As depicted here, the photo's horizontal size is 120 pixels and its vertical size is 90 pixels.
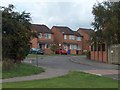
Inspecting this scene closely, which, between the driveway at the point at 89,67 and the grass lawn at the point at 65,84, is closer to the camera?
the grass lawn at the point at 65,84

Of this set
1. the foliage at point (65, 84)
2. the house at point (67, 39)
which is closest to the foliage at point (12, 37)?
the foliage at point (65, 84)

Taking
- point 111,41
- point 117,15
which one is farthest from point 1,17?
point 111,41

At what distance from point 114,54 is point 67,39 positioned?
159 feet

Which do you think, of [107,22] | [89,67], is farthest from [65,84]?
[107,22]

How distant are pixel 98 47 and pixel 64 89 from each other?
35.0 m

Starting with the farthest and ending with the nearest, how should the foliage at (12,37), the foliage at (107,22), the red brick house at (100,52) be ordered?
the red brick house at (100,52)
the foliage at (107,22)
the foliage at (12,37)

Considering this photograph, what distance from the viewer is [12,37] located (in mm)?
31828

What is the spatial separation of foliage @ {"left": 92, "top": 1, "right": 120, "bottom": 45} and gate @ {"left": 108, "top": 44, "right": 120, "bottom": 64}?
0.89 metres

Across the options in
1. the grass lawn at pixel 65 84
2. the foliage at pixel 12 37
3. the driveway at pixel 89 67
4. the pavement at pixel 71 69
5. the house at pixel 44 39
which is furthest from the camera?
the house at pixel 44 39

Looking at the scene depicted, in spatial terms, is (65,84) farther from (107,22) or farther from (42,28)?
(42,28)

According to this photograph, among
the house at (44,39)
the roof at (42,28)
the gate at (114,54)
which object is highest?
the roof at (42,28)

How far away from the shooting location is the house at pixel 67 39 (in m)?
90.5

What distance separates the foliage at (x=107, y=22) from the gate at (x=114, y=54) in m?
0.89

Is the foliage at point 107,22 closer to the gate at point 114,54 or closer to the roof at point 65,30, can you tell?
the gate at point 114,54
